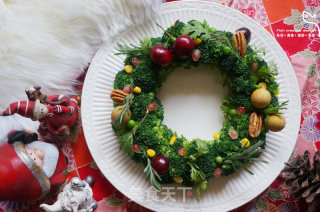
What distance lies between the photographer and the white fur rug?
1290mm

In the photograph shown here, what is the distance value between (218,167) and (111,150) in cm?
45

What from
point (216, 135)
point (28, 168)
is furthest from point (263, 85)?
point (28, 168)

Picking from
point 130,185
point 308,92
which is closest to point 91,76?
point 130,185

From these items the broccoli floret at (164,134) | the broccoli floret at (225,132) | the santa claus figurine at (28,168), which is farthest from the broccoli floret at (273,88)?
the santa claus figurine at (28,168)

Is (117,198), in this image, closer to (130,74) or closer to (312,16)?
(130,74)

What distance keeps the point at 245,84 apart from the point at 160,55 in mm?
350

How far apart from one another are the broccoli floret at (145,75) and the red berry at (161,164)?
284mm

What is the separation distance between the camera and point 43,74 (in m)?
1.34

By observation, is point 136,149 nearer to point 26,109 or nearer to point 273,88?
point 26,109

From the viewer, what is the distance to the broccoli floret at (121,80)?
1.26m

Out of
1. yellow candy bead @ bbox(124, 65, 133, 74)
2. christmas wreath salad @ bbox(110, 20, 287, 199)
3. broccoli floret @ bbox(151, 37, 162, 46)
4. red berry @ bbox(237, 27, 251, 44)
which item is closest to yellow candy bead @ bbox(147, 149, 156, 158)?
christmas wreath salad @ bbox(110, 20, 287, 199)

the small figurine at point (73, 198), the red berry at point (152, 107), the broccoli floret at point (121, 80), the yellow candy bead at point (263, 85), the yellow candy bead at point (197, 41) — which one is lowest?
the small figurine at point (73, 198)

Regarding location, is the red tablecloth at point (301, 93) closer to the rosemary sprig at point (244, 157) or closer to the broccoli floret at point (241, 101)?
the rosemary sprig at point (244, 157)

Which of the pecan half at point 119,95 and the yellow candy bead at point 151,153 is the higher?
the pecan half at point 119,95
